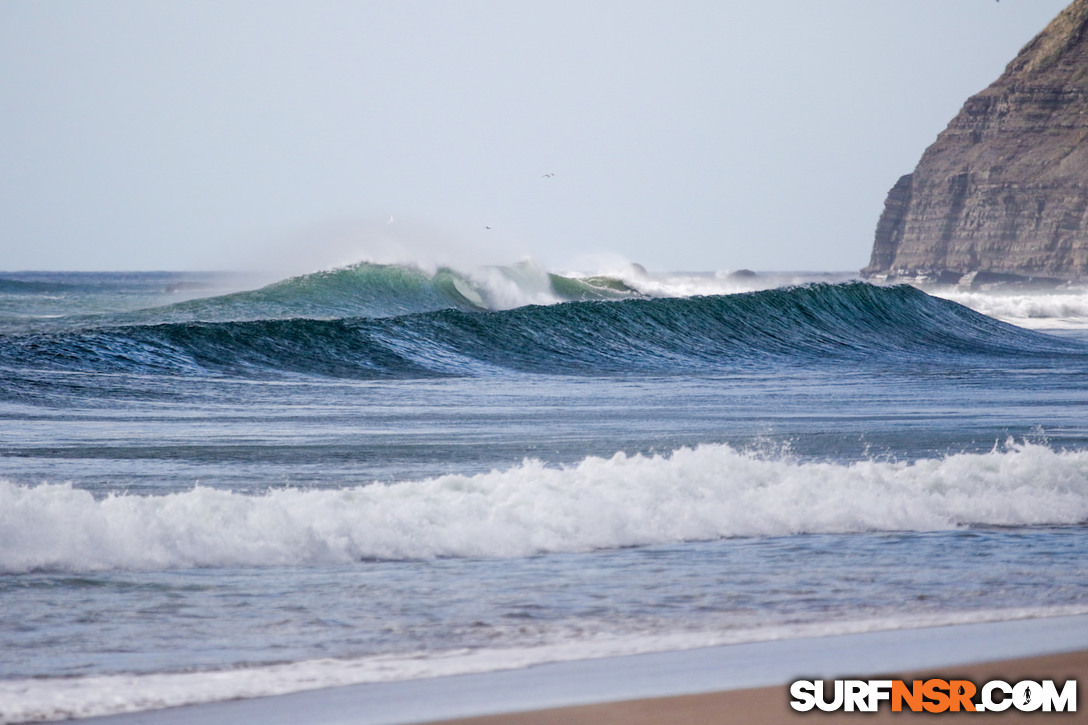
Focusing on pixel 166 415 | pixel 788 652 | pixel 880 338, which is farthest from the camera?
pixel 880 338

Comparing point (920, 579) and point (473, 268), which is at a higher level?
point (473, 268)

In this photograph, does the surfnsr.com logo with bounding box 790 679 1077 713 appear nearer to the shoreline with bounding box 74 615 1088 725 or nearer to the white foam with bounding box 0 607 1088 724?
the shoreline with bounding box 74 615 1088 725

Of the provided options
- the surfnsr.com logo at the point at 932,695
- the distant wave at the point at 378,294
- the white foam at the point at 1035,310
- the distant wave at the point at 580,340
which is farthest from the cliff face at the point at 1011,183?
the surfnsr.com logo at the point at 932,695

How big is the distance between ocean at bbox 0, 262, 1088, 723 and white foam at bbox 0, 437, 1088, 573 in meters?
0.02

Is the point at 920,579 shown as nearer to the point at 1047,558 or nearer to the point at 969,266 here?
the point at 1047,558

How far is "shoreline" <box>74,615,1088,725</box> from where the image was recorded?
335 cm

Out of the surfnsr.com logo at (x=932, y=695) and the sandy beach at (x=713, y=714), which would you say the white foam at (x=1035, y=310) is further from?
the sandy beach at (x=713, y=714)

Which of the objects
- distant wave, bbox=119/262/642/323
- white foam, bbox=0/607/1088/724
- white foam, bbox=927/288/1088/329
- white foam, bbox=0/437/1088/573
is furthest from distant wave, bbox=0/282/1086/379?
white foam, bbox=927/288/1088/329

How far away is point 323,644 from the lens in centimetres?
404

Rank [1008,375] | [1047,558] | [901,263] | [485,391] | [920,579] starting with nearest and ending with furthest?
[920,579], [1047,558], [485,391], [1008,375], [901,263]

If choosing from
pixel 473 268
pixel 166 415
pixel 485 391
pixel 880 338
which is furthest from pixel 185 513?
pixel 473 268

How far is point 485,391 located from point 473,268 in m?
15.8

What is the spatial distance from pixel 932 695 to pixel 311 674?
1.94 metres

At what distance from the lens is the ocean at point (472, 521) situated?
4094 mm
